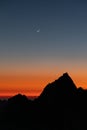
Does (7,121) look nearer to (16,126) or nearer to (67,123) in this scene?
(16,126)

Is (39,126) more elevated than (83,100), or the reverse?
(83,100)

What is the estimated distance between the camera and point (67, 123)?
7387 inches

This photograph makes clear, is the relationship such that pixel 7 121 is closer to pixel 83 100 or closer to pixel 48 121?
pixel 48 121

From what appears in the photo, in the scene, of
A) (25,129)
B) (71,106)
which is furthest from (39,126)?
(71,106)

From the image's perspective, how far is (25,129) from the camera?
188 meters

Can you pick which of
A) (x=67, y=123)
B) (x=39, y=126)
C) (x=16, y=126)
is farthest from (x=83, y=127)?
(x=16, y=126)

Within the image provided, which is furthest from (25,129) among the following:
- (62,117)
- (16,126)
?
(62,117)

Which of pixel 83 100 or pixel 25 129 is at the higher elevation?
pixel 83 100

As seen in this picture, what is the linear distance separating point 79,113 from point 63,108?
1021 centimetres

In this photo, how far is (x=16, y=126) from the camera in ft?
A: 634

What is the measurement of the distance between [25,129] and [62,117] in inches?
759

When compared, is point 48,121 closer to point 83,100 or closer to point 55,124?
point 55,124

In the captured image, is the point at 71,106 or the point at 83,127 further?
the point at 71,106

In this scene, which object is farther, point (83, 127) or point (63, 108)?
point (63, 108)
